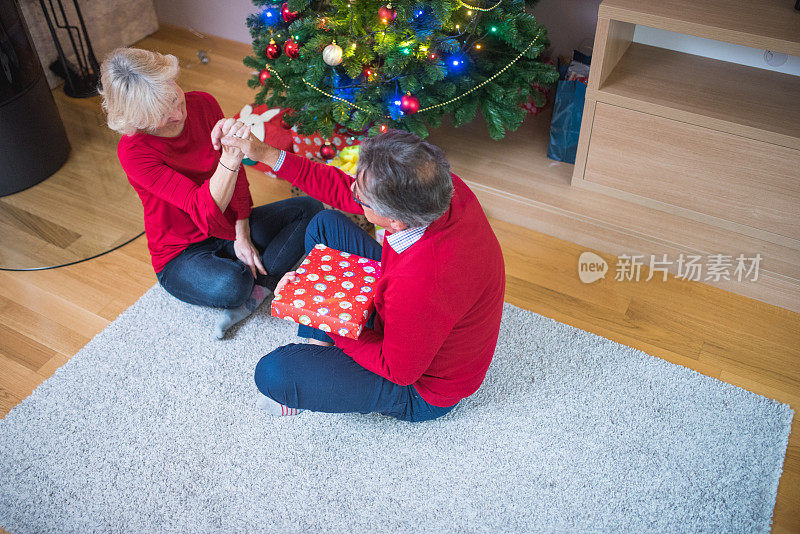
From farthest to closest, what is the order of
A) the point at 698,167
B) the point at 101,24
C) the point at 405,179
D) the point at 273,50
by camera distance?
the point at 101,24 < the point at 273,50 < the point at 698,167 < the point at 405,179

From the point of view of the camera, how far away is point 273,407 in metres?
1.78

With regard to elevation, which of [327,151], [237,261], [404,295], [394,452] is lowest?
[394,452]

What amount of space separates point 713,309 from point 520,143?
0.93 meters

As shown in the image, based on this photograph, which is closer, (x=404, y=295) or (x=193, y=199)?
(x=404, y=295)

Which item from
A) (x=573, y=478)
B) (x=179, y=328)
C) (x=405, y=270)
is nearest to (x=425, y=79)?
(x=405, y=270)

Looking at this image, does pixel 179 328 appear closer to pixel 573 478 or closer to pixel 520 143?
pixel 573 478

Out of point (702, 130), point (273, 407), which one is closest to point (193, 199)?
point (273, 407)

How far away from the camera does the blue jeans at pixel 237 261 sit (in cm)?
196

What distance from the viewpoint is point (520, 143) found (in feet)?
8.30

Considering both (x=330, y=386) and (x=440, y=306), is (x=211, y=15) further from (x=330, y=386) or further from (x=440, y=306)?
(x=440, y=306)

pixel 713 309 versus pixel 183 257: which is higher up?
pixel 183 257

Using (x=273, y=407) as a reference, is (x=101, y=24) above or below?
above

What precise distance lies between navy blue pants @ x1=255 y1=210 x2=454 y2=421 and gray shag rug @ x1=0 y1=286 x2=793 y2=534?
0.15 meters

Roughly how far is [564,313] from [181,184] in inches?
48.7
